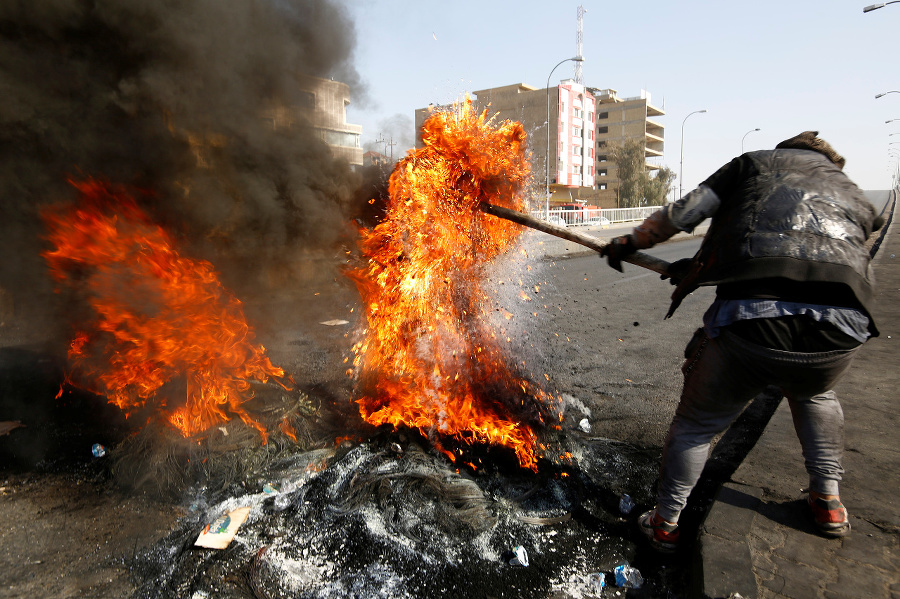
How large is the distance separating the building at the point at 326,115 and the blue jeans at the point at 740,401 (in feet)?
11.3

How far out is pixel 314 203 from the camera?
4473mm

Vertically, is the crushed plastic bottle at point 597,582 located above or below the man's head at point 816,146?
below

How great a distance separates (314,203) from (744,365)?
3521 millimetres

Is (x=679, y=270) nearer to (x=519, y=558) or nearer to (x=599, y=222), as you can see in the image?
(x=519, y=558)

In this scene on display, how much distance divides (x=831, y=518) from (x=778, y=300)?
1266 mm

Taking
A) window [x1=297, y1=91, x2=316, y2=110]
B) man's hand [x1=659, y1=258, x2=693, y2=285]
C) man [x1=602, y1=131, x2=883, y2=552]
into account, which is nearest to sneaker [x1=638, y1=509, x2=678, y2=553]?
man [x1=602, y1=131, x2=883, y2=552]

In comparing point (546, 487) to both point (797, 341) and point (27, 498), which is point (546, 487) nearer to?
point (797, 341)

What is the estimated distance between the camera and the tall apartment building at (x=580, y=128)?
5051cm

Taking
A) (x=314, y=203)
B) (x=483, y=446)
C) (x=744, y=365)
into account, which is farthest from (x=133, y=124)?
(x=744, y=365)

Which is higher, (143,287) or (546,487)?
(143,287)

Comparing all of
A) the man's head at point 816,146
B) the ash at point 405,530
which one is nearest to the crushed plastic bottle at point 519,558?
the ash at point 405,530

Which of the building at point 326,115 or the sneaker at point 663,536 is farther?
the building at point 326,115

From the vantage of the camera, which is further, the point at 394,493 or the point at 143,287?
the point at 143,287

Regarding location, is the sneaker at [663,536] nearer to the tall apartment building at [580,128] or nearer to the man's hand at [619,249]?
the man's hand at [619,249]
